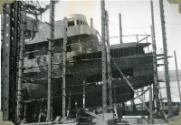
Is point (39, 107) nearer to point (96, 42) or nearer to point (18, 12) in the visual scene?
point (96, 42)

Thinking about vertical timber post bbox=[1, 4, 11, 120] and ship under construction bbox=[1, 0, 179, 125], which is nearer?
vertical timber post bbox=[1, 4, 11, 120]

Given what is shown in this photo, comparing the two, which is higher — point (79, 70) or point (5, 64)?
point (79, 70)

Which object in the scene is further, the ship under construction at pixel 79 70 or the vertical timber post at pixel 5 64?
the ship under construction at pixel 79 70

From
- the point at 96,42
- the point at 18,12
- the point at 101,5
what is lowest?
the point at 18,12

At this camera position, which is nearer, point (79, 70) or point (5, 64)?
point (5, 64)

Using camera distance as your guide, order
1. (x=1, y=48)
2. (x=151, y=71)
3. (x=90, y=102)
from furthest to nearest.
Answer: (x=90, y=102) < (x=151, y=71) < (x=1, y=48)

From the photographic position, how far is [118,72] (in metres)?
24.4

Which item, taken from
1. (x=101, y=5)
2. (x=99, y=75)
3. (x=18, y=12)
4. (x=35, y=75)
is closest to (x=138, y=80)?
(x=99, y=75)

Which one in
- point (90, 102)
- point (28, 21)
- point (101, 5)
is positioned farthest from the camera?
point (28, 21)

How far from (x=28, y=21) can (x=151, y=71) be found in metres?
12.9

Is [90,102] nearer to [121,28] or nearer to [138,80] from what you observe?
[138,80]

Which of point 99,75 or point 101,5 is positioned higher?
point 101,5

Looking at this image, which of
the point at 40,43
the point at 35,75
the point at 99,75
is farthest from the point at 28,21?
the point at 99,75

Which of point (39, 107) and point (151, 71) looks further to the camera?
point (39, 107)
